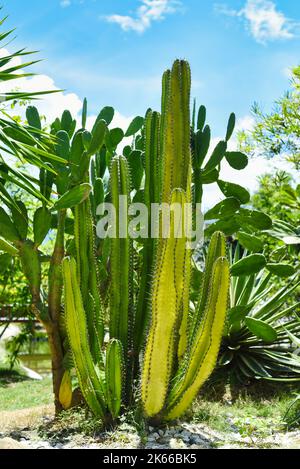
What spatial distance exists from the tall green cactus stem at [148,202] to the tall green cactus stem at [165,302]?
664mm

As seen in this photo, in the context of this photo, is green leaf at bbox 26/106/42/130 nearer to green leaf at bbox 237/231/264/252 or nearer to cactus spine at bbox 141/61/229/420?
cactus spine at bbox 141/61/229/420

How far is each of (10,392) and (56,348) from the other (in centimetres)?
424

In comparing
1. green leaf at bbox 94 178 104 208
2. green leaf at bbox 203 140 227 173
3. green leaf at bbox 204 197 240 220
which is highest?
green leaf at bbox 203 140 227 173

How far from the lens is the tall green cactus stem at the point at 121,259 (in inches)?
150

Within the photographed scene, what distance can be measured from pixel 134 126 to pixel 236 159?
942 mm

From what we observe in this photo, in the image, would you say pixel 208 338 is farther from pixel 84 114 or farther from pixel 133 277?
pixel 84 114

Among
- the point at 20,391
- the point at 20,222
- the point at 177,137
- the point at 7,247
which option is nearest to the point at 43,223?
the point at 20,222

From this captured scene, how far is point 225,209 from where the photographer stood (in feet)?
14.9

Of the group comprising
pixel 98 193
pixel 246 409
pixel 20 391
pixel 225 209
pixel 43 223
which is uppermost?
pixel 98 193

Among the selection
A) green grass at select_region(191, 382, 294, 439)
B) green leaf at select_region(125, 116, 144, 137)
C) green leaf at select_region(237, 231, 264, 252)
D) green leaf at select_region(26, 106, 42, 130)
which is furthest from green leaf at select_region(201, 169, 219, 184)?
green grass at select_region(191, 382, 294, 439)

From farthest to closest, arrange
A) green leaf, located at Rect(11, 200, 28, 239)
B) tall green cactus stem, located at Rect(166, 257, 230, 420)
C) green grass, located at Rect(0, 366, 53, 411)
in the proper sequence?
green grass, located at Rect(0, 366, 53, 411)
green leaf, located at Rect(11, 200, 28, 239)
tall green cactus stem, located at Rect(166, 257, 230, 420)

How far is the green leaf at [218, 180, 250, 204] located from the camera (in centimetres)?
462

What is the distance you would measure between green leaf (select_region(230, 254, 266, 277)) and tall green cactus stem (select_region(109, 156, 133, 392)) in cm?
81
